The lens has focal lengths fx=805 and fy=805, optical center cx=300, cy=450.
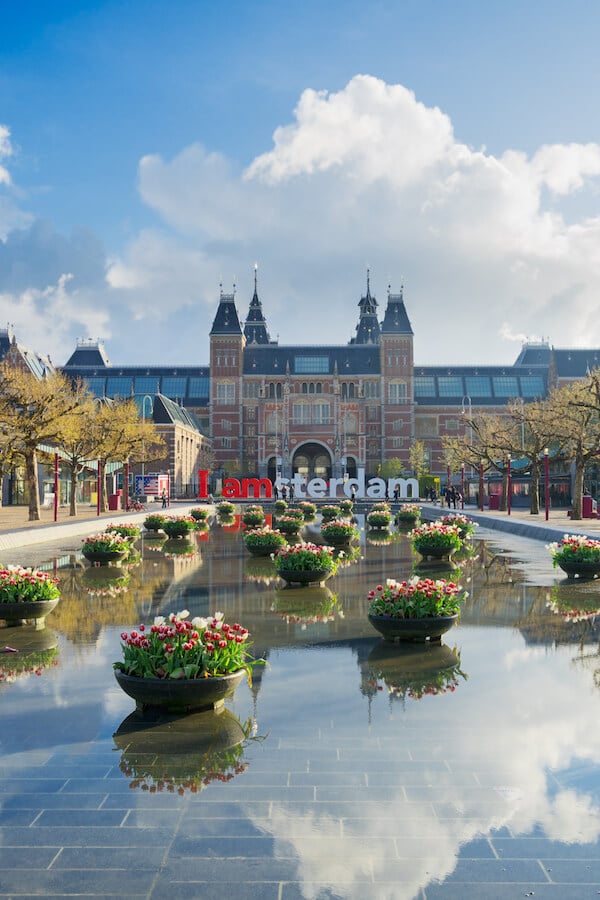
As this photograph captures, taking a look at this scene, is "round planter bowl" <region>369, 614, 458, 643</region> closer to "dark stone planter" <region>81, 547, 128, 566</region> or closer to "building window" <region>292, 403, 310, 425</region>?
"dark stone planter" <region>81, 547, 128, 566</region>

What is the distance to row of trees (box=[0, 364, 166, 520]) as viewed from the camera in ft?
114

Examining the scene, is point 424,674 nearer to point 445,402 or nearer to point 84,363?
point 445,402

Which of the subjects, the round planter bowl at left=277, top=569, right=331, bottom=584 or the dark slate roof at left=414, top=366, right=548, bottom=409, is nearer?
the round planter bowl at left=277, top=569, right=331, bottom=584

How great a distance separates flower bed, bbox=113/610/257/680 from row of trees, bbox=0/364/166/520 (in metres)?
28.9

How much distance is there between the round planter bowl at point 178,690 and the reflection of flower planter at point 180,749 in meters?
0.10

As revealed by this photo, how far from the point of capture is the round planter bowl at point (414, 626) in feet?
30.4

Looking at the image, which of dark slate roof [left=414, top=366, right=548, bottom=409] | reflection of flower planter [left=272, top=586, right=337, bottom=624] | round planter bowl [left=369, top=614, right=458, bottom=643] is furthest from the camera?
dark slate roof [left=414, top=366, right=548, bottom=409]

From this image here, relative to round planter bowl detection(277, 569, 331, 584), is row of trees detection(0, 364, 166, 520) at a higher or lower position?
higher

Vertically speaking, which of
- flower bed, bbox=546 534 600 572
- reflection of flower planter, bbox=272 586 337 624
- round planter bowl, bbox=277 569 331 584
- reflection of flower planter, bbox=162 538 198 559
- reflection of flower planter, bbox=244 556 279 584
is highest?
flower bed, bbox=546 534 600 572

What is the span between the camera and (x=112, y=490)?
6378 cm

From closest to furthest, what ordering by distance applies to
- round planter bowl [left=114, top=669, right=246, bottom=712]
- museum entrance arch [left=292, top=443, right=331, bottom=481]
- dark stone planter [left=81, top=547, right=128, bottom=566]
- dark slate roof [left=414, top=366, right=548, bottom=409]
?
round planter bowl [left=114, top=669, right=246, bottom=712], dark stone planter [left=81, top=547, right=128, bottom=566], dark slate roof [left=414, top=366, right=548, bottom=409], museum entrance arch [left=292, top=443, right=331, bottom=481]

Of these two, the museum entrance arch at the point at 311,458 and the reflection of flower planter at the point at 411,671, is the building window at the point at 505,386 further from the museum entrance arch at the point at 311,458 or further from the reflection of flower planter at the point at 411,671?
the reflection of flower planter at the point at 411,671

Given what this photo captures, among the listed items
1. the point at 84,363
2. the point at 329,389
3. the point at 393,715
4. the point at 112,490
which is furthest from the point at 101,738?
the point at 84,363

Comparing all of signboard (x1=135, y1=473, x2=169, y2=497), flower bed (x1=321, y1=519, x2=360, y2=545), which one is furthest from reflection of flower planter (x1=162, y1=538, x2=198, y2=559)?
signboard (x1=135, y1=473, x2=169, y2=497)
